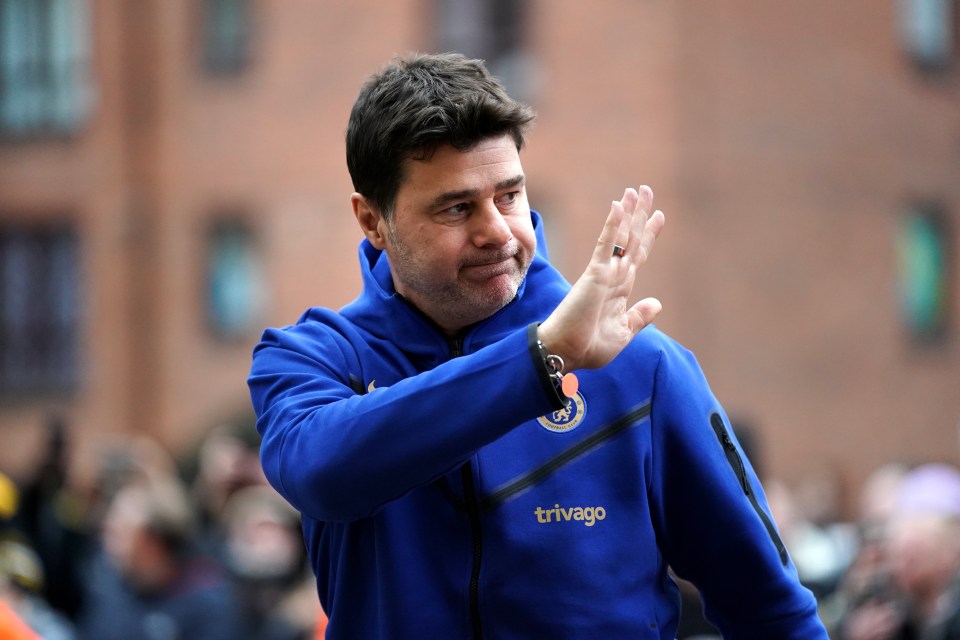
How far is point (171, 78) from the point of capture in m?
22.2

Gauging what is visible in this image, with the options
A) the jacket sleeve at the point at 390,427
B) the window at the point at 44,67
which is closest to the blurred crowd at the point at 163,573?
the jacket sleeve at the point at 390,427

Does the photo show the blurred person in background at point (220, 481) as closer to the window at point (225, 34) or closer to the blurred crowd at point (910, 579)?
the blurred crowd at point (910, 579)

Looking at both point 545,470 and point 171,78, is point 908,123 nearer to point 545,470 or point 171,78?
point 171,78

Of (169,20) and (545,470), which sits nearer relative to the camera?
(545,470)

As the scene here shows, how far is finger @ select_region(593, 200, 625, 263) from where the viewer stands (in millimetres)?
2363

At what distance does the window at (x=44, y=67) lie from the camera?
75.9 ft

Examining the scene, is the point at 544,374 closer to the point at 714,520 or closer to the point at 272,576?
the point at 714,520

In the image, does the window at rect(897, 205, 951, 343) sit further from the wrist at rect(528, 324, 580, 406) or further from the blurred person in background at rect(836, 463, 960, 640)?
the wrist at rect(528, 324, 580, 406)

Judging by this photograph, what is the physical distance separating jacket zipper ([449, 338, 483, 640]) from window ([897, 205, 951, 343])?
21.3m

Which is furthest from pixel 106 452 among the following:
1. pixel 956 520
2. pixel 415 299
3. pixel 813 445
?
pixel 813 445

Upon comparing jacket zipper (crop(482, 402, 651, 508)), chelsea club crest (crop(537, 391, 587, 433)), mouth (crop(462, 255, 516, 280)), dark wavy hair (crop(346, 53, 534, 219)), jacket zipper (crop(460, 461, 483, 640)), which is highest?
dark wavy hair (crop(346, 53, 534, 219))

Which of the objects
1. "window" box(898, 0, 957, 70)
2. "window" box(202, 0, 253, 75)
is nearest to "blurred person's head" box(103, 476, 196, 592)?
"window" box(202, 0, 253, 75)

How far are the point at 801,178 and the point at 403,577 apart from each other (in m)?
19.7

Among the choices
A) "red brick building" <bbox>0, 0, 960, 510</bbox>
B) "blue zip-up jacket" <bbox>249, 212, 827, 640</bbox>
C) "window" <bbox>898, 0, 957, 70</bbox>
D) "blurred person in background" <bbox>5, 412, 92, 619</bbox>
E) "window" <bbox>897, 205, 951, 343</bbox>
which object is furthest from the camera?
"window" <bbox>897, 205, 951, 343</bbox>
